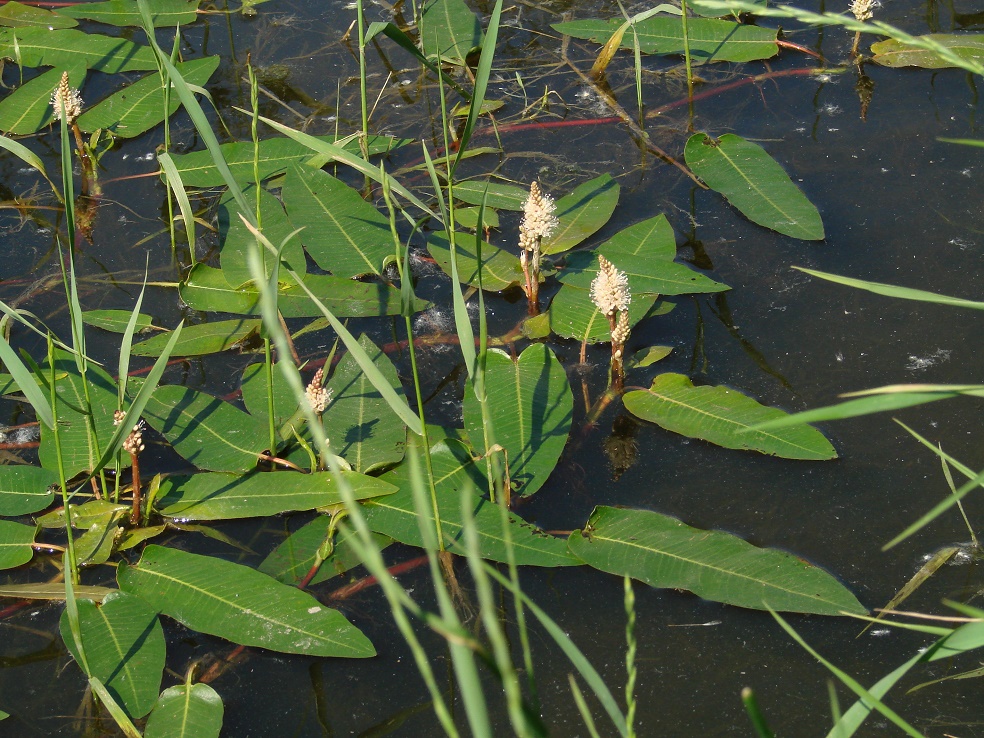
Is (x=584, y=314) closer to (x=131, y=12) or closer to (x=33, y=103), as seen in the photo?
(x=33, y=103)

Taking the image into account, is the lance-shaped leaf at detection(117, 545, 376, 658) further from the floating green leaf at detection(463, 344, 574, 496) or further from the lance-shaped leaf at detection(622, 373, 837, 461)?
the lance-shaped leaf at detection(622, 373, 837, 461)

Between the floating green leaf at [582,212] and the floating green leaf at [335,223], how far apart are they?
1.19 ft

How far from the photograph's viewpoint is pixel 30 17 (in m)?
2.89

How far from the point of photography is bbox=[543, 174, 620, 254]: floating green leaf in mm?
2107

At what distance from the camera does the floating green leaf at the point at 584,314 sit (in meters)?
1.91

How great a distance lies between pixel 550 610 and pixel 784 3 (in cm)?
197

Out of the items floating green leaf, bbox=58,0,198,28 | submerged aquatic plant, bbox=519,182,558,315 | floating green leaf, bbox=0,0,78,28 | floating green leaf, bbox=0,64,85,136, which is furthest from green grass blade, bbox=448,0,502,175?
floating green leaf, bbox=0,0,78,28

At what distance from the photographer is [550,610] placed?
1.48 metres

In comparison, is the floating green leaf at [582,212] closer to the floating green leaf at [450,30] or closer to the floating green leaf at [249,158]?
the floating green leaf at [249,158]

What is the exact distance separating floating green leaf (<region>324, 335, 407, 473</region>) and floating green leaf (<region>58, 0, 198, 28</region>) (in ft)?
5.16

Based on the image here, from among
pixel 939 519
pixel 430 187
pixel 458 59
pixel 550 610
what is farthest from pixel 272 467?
pixel 458 59

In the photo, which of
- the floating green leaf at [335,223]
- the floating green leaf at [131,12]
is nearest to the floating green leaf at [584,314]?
the floating green leaf at [335,223]

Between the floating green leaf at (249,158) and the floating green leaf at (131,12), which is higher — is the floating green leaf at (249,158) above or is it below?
below

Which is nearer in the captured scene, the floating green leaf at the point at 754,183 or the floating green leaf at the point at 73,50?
the floating green leaf at the point at 754,183
